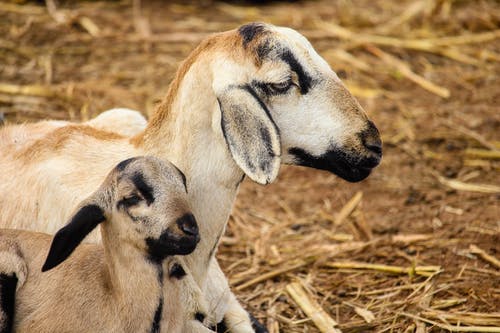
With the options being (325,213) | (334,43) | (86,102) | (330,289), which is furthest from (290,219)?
(334,43)

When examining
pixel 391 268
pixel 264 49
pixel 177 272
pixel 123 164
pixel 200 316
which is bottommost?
pixel 391 268

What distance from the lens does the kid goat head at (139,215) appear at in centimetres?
463

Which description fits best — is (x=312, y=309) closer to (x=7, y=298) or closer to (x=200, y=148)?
(x=200, y=148)

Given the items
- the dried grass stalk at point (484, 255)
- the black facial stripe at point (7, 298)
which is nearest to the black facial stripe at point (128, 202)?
the black facial stripe at point (7, 298)

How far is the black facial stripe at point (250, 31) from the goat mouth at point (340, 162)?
67 centimetres

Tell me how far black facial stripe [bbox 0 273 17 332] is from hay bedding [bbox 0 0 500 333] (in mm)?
2002

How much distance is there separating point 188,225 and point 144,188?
14.4 inches

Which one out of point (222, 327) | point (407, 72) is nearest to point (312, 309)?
point (222, 327)

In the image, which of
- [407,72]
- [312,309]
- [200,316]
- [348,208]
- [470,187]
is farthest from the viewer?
[407,72]

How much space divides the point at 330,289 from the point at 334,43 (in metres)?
5.88

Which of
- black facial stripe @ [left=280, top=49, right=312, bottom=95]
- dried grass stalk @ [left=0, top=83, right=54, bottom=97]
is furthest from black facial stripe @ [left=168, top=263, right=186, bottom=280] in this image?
dried grass stalk @ [left=0, top=83, right=54, bottom=97]

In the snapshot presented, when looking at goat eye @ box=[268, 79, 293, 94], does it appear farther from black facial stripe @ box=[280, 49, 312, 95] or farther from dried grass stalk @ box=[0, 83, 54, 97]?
dried grass stalk @ box=[0, 83, 54, 97]

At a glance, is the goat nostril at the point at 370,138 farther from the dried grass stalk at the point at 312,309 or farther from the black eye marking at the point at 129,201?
the dried grass stalk at the point at 312,309

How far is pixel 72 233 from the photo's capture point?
4637 millimetres
